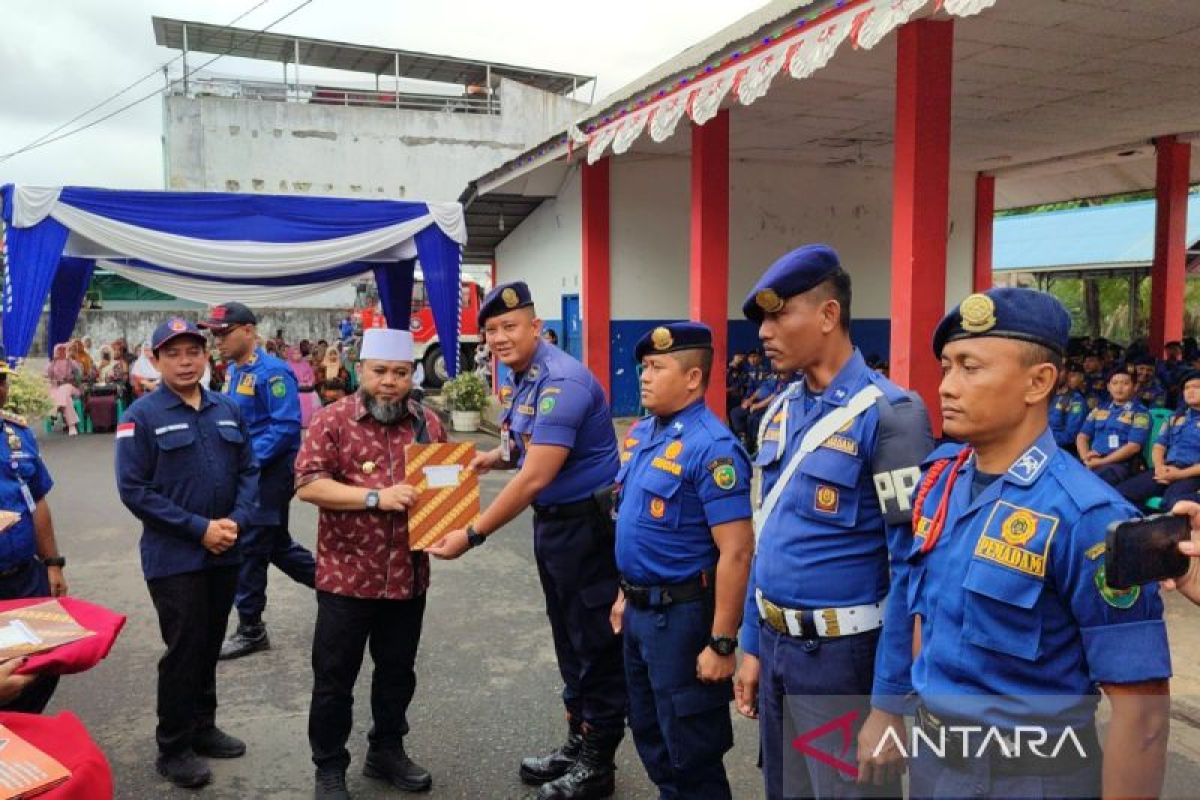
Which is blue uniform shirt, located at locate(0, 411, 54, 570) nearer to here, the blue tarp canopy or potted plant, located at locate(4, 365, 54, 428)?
the blue tarp canopy

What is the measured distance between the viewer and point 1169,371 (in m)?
9.91

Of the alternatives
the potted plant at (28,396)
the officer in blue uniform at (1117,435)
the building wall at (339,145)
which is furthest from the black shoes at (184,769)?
the building wall at (339,145)

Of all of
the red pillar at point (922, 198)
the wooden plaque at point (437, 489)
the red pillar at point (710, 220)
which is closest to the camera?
the wooden plaque at point (437, 489)

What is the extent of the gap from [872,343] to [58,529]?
11871 mm

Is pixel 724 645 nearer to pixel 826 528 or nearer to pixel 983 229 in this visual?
pixel 826 528

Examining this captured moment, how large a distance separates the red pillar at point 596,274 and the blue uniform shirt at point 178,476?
9.42 m

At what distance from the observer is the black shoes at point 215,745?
3.61 metres

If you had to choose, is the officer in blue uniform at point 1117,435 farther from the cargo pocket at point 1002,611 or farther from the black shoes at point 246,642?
the black shoes at point 246,642

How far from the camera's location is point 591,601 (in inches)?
130

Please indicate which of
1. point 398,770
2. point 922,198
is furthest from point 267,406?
point 922,198

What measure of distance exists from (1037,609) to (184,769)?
3225mm

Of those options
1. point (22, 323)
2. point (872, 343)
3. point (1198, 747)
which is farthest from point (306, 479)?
point (872, 343)

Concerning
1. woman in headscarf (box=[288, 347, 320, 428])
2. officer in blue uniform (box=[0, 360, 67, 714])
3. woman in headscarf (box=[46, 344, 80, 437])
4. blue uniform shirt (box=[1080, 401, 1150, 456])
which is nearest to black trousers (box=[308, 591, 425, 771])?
officer in blue uniform (box=[0, 360, 67, 714])

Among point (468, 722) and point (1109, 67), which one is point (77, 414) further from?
point (1109, 67)
